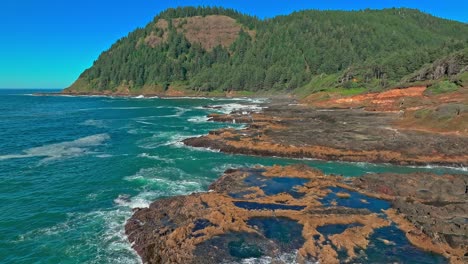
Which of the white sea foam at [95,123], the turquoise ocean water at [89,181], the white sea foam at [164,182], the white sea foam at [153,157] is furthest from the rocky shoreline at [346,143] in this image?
the white sea foam at [95,123]

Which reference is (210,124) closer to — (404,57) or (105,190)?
(105,190)

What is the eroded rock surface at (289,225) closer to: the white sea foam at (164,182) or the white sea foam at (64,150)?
the white sea foam at (164,182)

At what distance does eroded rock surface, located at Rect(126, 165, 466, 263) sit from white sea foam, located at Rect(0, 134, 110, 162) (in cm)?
3309

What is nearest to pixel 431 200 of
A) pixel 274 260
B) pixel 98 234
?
pixel 274 260

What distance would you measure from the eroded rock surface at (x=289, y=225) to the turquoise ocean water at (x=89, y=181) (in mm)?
3458

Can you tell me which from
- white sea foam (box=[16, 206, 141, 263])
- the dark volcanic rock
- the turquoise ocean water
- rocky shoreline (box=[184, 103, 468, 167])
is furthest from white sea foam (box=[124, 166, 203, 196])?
the dark volcanic rock

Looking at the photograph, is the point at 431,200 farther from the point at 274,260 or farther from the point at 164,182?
the point at 164,182

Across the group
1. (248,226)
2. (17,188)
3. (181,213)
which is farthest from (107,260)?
(17,188)

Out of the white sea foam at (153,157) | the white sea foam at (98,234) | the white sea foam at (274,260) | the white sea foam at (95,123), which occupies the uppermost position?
the white sea foam at (95,123)

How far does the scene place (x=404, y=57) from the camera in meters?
154

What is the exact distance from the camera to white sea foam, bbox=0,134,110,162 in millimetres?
59875

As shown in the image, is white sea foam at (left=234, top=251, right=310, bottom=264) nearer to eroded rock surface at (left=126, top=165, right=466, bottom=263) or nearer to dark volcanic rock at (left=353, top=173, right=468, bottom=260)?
eroded rock surface at (left=126, top=165, right=466, bottom=263)

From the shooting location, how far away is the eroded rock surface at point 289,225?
83.4ft

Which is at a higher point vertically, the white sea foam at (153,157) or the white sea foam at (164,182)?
the white sea foam at (153,157)
